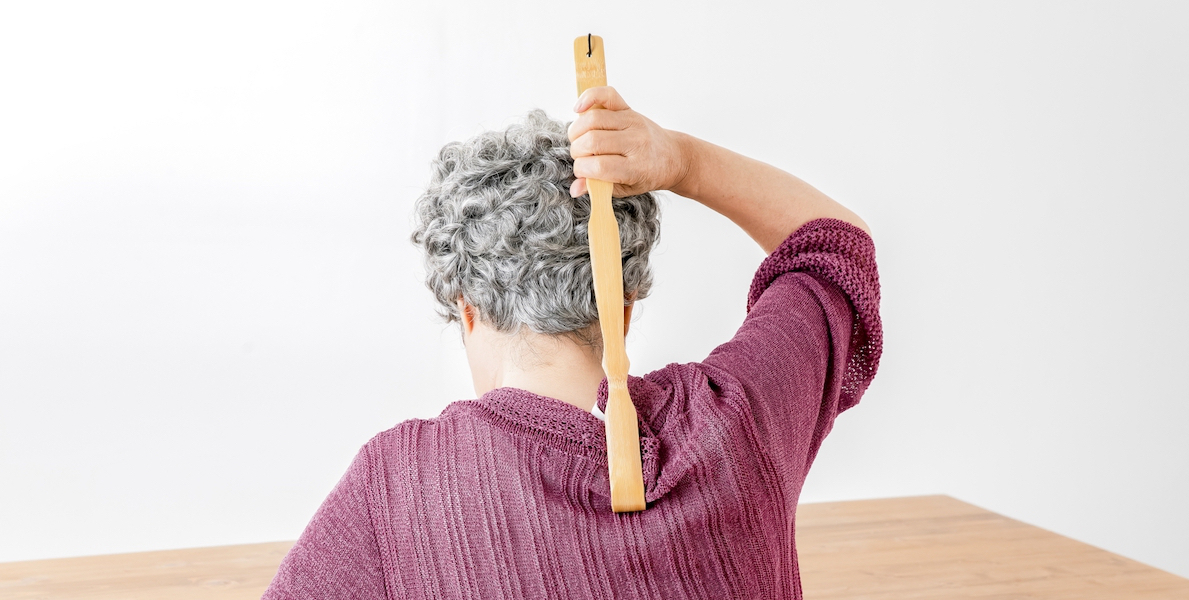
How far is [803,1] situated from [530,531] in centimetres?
210

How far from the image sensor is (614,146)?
819 millimetres

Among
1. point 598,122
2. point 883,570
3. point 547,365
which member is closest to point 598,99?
point 598,122

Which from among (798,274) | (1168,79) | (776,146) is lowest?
(798,274)

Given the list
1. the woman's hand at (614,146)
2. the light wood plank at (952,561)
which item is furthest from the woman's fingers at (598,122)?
the light wood plank at (952,561)

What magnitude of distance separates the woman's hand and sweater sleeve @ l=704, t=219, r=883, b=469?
19 cm

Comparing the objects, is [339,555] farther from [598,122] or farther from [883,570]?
[883,570]

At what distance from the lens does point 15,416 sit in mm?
2129

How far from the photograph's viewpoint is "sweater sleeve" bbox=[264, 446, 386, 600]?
0.78 metres

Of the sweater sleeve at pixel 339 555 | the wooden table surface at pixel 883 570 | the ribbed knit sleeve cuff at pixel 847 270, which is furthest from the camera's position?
the wooden table surface at pixel 883 570

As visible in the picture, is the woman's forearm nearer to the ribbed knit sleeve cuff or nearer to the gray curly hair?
the ribbed knit sleeve cuff

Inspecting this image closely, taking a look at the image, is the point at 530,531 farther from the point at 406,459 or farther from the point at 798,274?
the point at 798,274

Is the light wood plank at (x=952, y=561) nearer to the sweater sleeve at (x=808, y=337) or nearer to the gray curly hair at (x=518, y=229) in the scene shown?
the sweater sleeve at (x=808, y=337)

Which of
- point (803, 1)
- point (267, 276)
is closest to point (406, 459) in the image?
point (267, 276)

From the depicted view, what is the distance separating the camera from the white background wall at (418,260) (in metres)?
2.14
